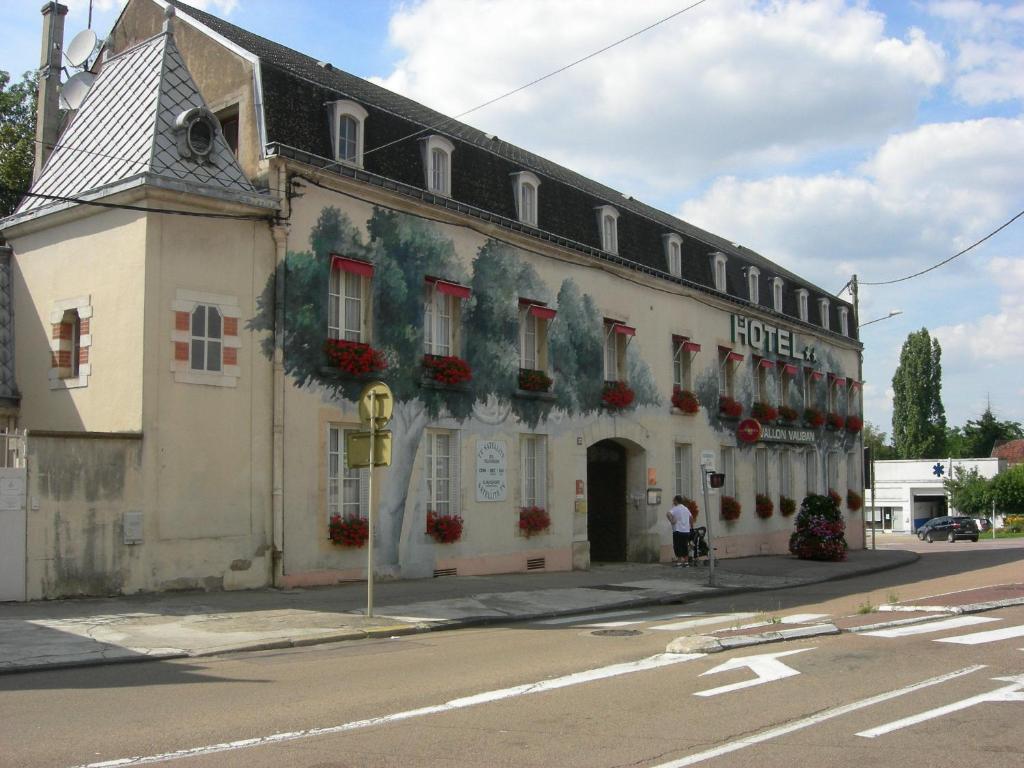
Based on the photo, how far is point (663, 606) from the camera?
1703cm

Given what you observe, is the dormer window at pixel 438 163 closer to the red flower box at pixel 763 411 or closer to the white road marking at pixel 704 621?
the white road marking at pixel 704 621

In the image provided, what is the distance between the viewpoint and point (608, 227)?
25.2m

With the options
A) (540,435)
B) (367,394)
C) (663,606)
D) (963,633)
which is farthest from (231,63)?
(963,633)

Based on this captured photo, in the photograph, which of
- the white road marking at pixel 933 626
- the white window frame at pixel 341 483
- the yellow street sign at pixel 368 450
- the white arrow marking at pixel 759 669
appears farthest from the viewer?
the white window frame at pixel 341 483

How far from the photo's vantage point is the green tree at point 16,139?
25.0 m

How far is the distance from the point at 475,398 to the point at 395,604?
6.17 metres

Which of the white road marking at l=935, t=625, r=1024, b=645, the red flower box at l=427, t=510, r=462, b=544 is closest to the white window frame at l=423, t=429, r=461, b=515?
the red flower box at l=427, t=510, r=462, b=544

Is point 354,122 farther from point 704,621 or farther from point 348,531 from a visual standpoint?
point 704,621

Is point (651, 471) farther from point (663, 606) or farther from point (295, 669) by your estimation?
point (295, 669)

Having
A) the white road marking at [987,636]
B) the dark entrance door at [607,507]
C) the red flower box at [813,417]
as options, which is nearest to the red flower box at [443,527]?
the dark entrance door at [607,507]

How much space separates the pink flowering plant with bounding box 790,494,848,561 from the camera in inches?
1103

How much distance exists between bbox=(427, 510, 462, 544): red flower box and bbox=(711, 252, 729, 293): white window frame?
1342 cm

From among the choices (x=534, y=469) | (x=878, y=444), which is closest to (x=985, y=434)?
(x=878, y=444)

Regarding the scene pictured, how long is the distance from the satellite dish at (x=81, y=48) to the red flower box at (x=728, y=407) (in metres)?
18.2
